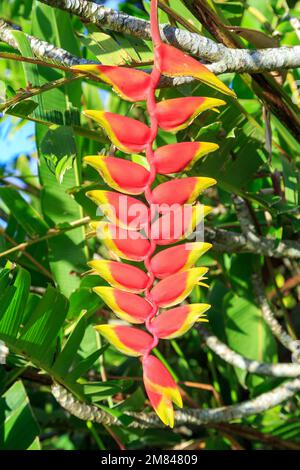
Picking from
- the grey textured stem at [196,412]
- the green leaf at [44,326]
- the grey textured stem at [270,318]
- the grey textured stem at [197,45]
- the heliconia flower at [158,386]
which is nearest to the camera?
the heliconia flower at [158,386]

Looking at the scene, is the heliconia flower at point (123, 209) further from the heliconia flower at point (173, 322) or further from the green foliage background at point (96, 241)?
the green foliage background at point (96, 241)

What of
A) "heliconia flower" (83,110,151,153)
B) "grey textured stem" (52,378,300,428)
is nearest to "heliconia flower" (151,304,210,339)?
"heliconia flower" (83,110,151,153)

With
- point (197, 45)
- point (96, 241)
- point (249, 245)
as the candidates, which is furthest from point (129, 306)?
point (96, 241)

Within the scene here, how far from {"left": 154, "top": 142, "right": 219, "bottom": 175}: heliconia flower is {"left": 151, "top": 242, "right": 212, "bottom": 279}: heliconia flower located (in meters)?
0.05

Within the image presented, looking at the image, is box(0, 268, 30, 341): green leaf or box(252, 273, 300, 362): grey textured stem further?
box(252, 273, 300, 362): grey textured stem

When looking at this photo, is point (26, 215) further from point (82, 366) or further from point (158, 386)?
point (158, 386)

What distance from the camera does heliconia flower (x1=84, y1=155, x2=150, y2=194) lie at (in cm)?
45

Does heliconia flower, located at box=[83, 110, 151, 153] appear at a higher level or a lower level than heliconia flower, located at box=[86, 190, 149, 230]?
higher

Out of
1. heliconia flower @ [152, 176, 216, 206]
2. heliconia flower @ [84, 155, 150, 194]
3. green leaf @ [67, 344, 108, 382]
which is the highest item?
heliconia flower @ [84, 155, 150, 194]

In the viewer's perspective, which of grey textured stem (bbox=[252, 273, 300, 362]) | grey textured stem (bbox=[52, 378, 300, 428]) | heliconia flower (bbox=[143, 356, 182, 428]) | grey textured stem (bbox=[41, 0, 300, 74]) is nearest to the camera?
heliconia flower (bbox=[143, 356, 182, 428])

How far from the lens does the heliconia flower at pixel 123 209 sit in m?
0.45

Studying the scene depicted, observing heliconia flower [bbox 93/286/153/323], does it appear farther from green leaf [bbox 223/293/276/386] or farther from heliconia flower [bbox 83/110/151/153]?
green leaf [bbox 223/293/276/386]

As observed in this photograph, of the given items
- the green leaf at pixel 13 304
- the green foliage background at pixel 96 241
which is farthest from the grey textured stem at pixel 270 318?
the green leaf at pixel 13 304

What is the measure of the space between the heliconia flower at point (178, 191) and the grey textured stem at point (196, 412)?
42 centimetres
